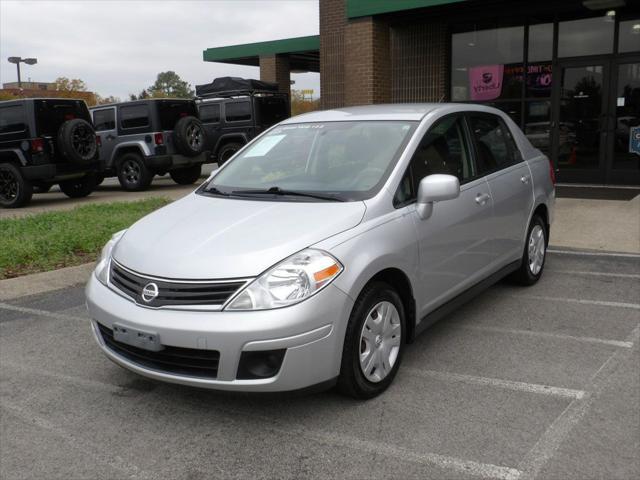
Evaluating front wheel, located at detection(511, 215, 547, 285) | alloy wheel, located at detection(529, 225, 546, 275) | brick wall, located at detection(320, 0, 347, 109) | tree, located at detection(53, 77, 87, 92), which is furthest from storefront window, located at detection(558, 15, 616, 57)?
tree, located at detection(53, 77, 87, 92)

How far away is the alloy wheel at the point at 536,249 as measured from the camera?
5777mm

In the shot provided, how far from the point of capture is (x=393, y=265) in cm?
359

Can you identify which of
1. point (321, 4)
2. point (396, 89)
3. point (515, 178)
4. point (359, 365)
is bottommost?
point (359, 365)

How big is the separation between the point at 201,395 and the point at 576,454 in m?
2.02

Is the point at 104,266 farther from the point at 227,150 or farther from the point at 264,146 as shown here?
the point at 227,150

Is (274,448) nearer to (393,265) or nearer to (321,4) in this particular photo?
(393,265)

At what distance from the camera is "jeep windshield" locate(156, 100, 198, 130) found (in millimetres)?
14531

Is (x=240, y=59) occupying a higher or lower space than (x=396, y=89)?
higher

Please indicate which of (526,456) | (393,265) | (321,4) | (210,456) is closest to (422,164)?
(393,265)

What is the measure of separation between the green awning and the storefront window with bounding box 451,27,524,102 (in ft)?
32.8

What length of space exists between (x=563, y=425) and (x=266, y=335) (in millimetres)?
1600

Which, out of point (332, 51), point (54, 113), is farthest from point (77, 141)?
point (332, 51)

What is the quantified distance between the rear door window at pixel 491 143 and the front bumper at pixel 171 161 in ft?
33.8

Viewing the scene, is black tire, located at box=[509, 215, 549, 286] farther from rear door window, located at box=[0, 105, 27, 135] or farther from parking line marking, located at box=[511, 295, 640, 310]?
rear door window, located at box=[0, 105, 27, 135]
